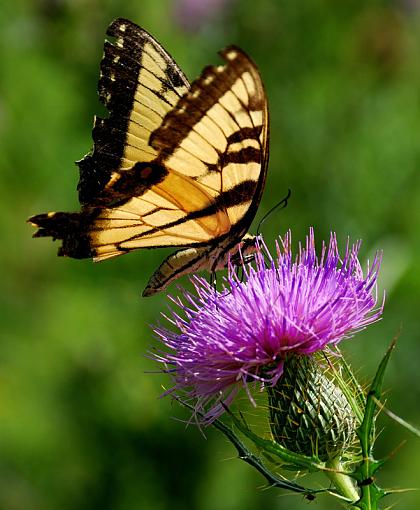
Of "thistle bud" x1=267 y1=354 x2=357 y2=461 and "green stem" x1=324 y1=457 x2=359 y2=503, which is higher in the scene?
"thistle bud" x1=267 y1=354 x2=357 y2=461

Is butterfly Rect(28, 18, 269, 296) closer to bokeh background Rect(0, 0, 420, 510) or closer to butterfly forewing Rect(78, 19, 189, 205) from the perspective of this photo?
butterfly forewing Rect(78, 19, 189, 205)

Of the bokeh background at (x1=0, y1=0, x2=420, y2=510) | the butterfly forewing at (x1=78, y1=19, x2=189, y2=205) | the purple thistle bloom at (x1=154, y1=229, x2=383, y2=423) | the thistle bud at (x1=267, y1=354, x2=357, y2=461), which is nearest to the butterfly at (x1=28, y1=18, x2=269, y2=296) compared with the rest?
the butterfly forewing at (x1=78, y1=19, x2=189, y2=205)

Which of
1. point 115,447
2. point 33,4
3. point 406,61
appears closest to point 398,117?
point 406,61

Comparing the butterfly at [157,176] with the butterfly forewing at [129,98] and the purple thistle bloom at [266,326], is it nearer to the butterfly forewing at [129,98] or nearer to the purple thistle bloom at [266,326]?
the butterfly forewing at [129,98]

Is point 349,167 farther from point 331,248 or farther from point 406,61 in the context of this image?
point 331,248

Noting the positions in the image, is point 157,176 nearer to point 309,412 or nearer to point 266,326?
point 266,326

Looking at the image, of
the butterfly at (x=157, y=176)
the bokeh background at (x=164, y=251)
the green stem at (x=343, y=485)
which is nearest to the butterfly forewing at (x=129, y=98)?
the butterfly at (x=157, y=176)
